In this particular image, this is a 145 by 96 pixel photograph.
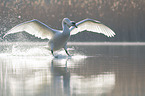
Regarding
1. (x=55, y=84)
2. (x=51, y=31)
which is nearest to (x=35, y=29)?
(x=51, y=31)

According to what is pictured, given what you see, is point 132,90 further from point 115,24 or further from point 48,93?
point 115,24

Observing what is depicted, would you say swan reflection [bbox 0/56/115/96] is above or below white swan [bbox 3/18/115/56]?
below

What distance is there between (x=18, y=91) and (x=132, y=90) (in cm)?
247

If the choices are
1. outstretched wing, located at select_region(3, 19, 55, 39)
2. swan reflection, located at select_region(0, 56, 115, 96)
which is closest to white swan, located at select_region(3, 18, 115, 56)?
outstretched wing, located at select_region(3, 19, 55, 39)

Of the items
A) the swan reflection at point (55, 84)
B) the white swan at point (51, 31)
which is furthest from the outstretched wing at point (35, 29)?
the swan reflection at point (55, 84)

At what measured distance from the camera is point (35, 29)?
63.7 feet

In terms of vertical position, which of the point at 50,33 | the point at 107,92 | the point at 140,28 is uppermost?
the point at 140,28

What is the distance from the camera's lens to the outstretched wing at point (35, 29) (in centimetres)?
1879

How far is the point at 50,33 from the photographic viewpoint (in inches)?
774

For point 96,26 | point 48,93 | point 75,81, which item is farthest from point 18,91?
point 96,26

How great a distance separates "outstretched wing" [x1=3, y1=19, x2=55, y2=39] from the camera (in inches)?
740

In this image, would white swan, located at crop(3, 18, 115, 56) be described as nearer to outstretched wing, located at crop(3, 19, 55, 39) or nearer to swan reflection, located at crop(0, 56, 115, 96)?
outstretched wing, located at crop(3, 19, 55, 39)

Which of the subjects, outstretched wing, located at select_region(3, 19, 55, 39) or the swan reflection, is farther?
outstretched wing, located at select_region(3, 19, 55, 39)

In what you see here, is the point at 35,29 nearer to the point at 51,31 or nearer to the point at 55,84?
the point at 51,31
